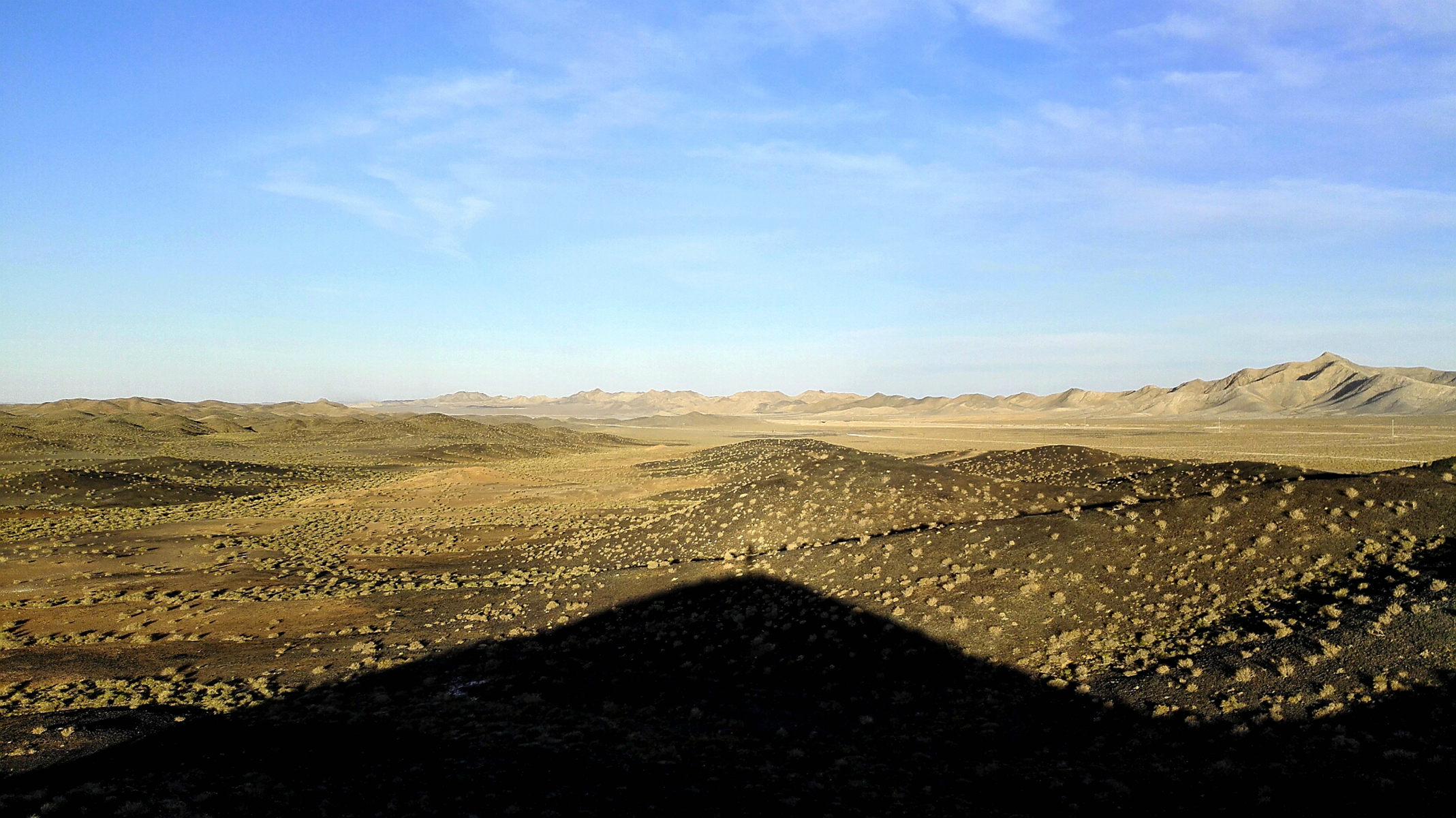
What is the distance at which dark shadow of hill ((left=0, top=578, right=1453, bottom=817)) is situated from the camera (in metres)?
7.51

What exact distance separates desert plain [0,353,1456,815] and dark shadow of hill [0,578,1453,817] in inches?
1.9

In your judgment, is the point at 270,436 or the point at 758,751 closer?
the point at 758,751

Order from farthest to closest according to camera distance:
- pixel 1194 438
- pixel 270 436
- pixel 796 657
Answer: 1. pixel 270 436
2. pixel 1194 438
3. pixel 796 657

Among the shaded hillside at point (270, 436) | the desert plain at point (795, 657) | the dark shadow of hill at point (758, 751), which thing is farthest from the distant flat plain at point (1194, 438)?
the dark shadow of hill at point (758, 751)

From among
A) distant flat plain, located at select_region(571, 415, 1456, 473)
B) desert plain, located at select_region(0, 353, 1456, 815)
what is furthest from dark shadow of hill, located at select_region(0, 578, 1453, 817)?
distant flat plain, located at select_region(571, 415, 1456, 473)

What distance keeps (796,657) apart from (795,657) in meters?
0.03

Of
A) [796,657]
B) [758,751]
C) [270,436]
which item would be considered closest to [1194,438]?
[796,657]

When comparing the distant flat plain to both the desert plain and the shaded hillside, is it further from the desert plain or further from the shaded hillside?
the desert plain

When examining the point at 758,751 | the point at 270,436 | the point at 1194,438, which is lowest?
the point at 758,751

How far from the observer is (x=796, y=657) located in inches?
523

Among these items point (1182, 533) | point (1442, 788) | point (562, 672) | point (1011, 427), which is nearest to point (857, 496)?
point (1182, 533)

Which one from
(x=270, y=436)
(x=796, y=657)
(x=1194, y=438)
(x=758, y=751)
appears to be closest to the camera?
(x=758, y=751)

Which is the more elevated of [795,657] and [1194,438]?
[1194,438]

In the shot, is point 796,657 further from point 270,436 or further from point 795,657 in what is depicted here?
point 270,436
